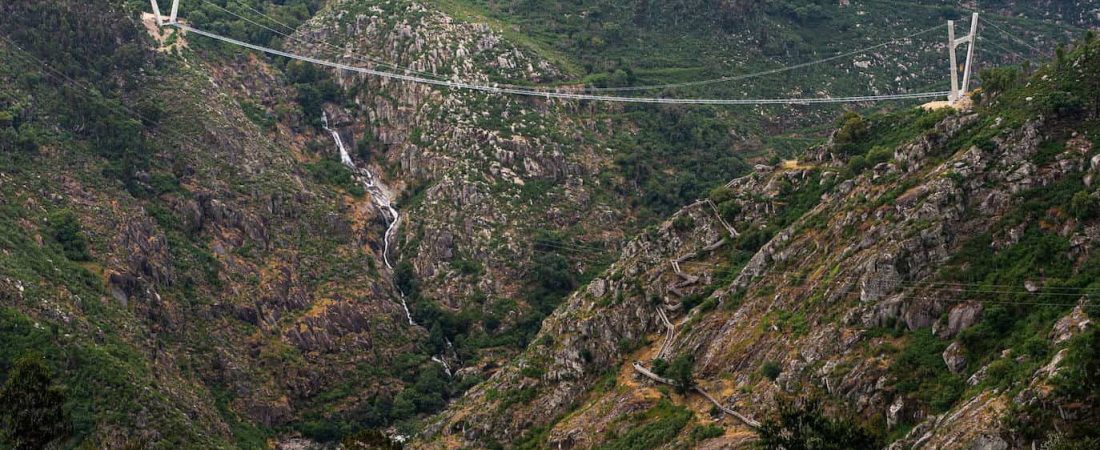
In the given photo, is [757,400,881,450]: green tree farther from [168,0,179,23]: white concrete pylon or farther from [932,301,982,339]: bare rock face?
[168,0,179,23]: white concrete pylon

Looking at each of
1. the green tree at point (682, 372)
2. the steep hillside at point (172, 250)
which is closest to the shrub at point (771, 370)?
the green tree at point (682, 372)

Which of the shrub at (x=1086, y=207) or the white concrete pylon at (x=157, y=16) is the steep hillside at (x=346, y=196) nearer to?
the white concrete pylon at (x=157, y=16)

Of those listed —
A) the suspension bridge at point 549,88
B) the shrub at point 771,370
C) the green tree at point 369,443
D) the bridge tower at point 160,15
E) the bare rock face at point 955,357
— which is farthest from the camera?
the bridge tower at point 160,15

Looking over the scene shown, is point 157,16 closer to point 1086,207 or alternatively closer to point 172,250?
point 172,250

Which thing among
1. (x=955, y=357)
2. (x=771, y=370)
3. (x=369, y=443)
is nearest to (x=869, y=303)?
(x=771, y=370)

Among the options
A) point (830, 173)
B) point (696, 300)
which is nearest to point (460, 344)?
point (696, 300)

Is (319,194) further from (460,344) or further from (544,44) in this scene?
(544,44)

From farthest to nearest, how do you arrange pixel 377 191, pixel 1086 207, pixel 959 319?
pixel 377 191 → pixel 959 319 → pixel 1086 207
